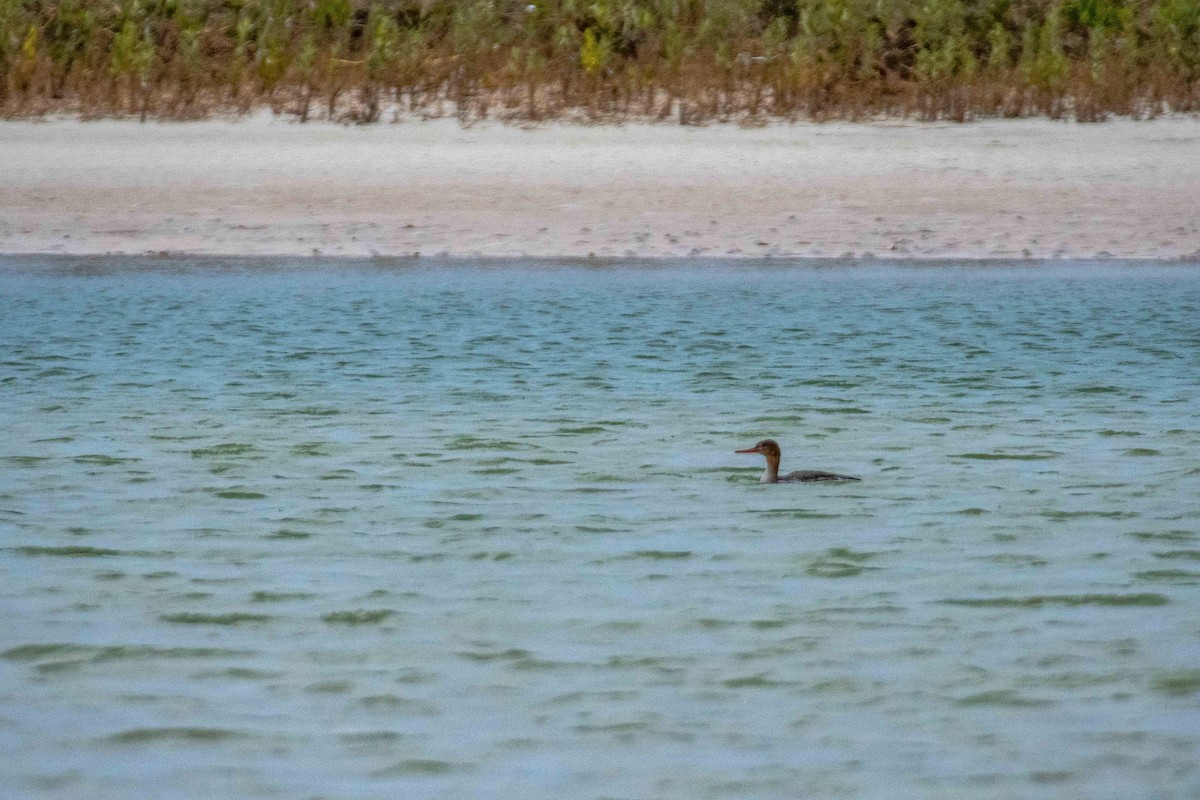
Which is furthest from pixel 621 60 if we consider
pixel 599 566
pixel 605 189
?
pixel 599 566

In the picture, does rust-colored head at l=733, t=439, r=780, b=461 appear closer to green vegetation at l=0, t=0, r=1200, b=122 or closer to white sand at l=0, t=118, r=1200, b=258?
white sand at l=0, t=118, r=1200, b=258

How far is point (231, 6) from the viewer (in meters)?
21.4

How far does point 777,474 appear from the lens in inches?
279

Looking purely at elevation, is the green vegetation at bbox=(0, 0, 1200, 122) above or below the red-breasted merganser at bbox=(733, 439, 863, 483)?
above

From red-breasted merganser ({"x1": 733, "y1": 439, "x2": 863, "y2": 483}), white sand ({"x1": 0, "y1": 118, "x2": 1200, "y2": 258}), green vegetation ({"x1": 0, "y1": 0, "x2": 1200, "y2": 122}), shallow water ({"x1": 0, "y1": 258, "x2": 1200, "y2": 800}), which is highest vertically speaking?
green vegetation ({"x1": 0, "y1": 0, "x2": 1200, "y2": 122})

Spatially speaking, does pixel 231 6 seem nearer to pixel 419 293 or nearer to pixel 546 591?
pixel 419 293

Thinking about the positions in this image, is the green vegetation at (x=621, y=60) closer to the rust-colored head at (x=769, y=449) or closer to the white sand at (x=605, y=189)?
the white sand at (x=605, y=189)

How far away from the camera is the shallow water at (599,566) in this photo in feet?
13.1

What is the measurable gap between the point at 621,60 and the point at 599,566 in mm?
14359

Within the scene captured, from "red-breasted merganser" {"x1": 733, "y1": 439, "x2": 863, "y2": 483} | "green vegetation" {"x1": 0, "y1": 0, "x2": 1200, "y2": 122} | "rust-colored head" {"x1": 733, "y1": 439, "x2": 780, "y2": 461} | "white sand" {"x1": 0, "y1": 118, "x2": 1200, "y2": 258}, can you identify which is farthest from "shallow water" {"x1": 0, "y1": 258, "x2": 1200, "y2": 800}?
"green vegetation" {"x1": 0, "y1": 0, "x2": 1200, "y2": 122}

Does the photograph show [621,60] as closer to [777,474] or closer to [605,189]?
[605,189]

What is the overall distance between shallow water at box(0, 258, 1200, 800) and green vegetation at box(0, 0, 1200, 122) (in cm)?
725

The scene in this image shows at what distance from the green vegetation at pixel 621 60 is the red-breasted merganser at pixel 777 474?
11.4 metres

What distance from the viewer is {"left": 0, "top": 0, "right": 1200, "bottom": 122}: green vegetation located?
1845 centimetres
